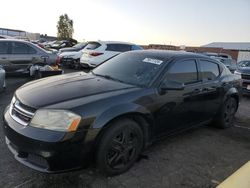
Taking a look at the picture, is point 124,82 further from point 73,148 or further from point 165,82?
point 73,148

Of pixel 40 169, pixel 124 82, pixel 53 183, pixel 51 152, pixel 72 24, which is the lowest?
pixel 53 183

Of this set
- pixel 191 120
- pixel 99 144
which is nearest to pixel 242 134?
pixel 191 120

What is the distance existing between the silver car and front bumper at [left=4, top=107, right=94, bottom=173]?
724 centimetres

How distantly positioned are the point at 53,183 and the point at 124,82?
5.54 ft

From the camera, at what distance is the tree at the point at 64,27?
54.1 meters

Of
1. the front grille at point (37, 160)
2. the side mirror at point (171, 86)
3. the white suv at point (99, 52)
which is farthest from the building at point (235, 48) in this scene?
the front grille at point (37, 160)

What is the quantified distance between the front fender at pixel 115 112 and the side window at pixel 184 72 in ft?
2.73

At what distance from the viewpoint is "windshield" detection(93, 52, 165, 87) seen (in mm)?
4078

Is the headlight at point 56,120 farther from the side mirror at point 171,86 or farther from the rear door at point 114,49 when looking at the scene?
the rear door at point 114,49

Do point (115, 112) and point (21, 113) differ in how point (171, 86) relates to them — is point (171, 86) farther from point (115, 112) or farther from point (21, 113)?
point (21, 113)

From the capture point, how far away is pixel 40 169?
301 centimetres

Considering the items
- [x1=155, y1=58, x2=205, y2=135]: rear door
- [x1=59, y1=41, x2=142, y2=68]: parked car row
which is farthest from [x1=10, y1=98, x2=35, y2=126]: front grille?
[x1=59, y1=41, x2=142, y2=68]: parked car row

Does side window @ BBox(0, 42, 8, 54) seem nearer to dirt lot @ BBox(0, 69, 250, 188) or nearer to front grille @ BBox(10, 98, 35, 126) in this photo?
dirt lot @ BBox(0, 69, 250, 188)

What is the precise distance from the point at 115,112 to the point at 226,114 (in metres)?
3.27
